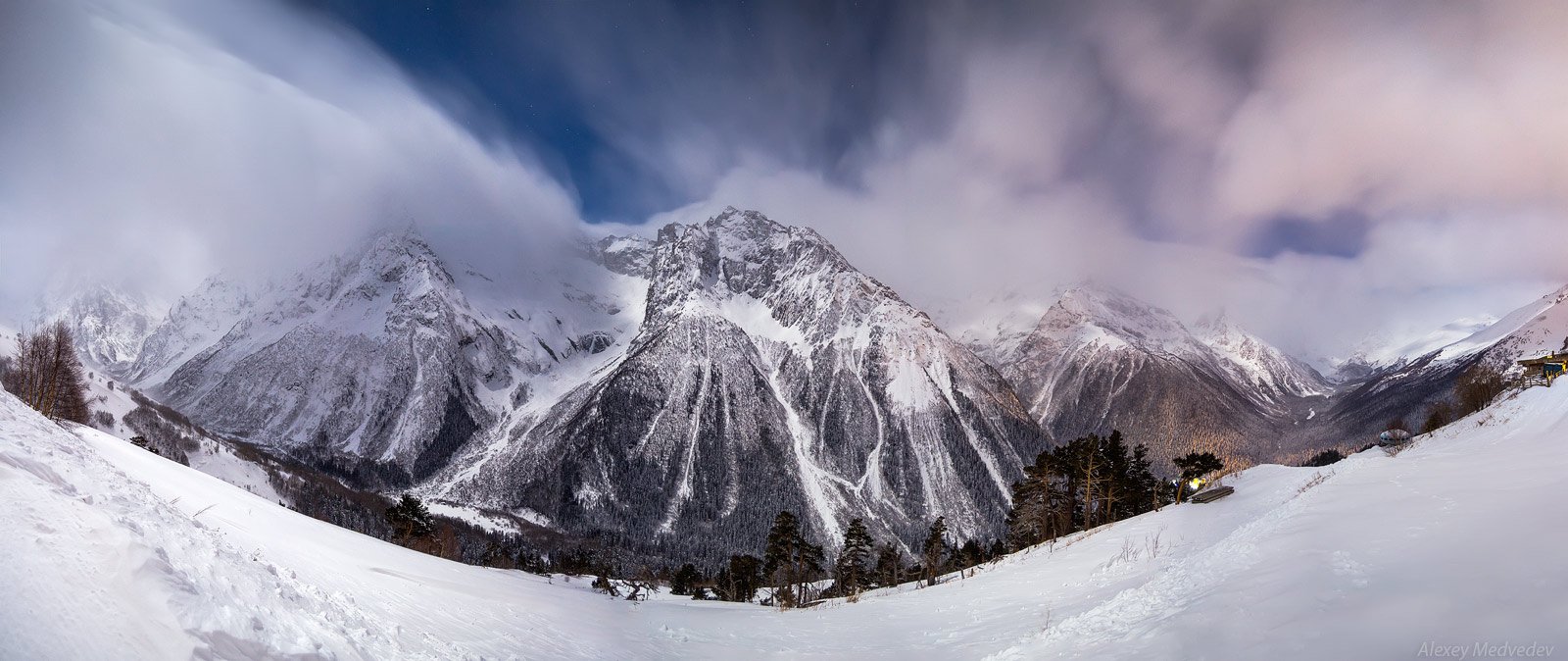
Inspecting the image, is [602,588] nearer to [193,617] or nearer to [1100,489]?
[1100,489]

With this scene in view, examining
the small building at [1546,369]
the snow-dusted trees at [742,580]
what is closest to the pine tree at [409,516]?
the snow-dusted trees at [742,580]

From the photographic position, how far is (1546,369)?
49219 mm

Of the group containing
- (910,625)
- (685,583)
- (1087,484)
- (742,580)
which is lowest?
(685,583)

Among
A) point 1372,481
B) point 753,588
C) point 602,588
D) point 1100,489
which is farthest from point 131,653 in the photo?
point 753,588

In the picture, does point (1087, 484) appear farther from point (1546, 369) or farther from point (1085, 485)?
point (1546, 369)

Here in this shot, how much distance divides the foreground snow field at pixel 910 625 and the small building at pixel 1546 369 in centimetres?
3885

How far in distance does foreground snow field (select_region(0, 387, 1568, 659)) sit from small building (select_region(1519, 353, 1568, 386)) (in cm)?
3885

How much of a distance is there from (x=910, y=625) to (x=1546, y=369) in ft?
210

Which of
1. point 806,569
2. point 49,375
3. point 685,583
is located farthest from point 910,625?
point 685,583

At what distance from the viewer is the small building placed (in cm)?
4750

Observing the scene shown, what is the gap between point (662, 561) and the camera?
19212 cm

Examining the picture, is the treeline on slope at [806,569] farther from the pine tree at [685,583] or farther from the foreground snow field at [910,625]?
the foreground snow field at [910,625]

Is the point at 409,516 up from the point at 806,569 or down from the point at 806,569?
up

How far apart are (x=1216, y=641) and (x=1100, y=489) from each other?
173 ft
